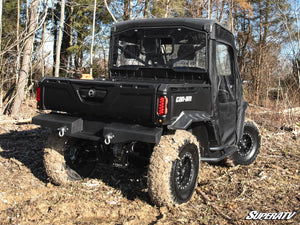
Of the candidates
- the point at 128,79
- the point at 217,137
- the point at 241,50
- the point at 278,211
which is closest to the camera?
the point at 278,211

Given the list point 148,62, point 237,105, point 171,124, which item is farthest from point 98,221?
point 237,105

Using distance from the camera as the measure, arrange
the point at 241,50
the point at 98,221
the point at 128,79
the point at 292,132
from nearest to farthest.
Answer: the point at 98,221 < the point at 128,79 < the point at 292,132 < the point at 241,50

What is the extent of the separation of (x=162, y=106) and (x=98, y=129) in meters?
0.99

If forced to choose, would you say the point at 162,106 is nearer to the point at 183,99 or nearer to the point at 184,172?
the point at 183,99

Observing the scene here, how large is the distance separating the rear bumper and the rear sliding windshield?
51.8 inches

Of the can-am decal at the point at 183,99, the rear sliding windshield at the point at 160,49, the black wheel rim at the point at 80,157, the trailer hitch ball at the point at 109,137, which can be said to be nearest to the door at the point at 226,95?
the rear sliding windshield at the point at 160,49

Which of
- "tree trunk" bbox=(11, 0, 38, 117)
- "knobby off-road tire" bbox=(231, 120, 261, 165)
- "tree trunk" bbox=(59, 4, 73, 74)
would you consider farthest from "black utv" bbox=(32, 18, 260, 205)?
"tree trunk" bbox=(59, 4, 73, 74)

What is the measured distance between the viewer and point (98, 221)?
12.1 feet

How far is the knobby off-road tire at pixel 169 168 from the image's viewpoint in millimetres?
3779

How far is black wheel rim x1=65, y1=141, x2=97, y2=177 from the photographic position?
4.66 metres

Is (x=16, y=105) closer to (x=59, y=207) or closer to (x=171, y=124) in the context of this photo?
(x=59, y=207)

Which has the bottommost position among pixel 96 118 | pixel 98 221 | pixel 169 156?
pixel 98 221

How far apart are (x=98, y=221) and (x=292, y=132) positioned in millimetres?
7409

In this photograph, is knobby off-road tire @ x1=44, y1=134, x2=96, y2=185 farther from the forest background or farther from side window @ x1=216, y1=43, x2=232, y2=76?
the forest background
